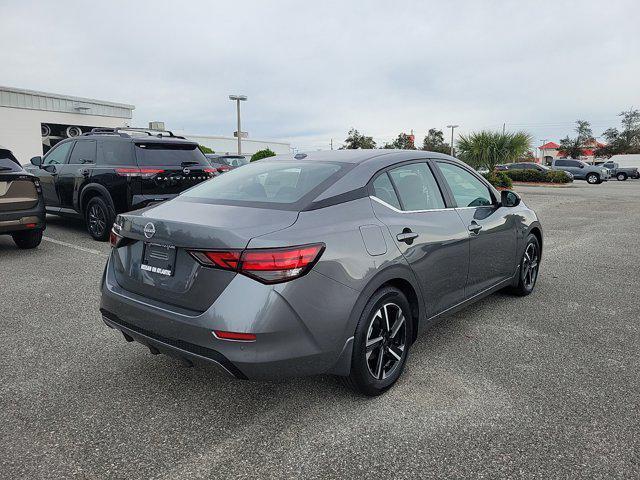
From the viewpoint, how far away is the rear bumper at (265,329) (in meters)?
2.41

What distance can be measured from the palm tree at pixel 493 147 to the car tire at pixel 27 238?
76.3 ft

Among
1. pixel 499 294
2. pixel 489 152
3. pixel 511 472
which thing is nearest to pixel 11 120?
pixel 489 152

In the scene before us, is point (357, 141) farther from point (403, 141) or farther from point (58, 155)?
point (58, 155)

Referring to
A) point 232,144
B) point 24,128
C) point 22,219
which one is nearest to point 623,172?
point 232,144

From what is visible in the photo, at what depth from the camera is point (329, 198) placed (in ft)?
9.46

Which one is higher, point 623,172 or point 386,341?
point 623,172

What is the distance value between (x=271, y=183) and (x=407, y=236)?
976mm

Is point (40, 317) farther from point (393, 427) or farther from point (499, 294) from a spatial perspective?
point (499, 294)

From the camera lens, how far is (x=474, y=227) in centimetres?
394

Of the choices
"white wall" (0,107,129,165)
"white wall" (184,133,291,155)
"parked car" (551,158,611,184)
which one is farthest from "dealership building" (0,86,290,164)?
"parked car" (551,158,611,184)

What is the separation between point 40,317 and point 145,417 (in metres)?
2.26

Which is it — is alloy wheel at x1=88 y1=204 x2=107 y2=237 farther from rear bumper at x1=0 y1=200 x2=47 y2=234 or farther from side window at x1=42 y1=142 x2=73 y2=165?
side window at x1=42 y1=142 x2=73 y2=165

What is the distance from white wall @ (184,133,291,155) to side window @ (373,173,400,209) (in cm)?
4601

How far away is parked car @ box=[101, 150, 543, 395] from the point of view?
2443 mm
